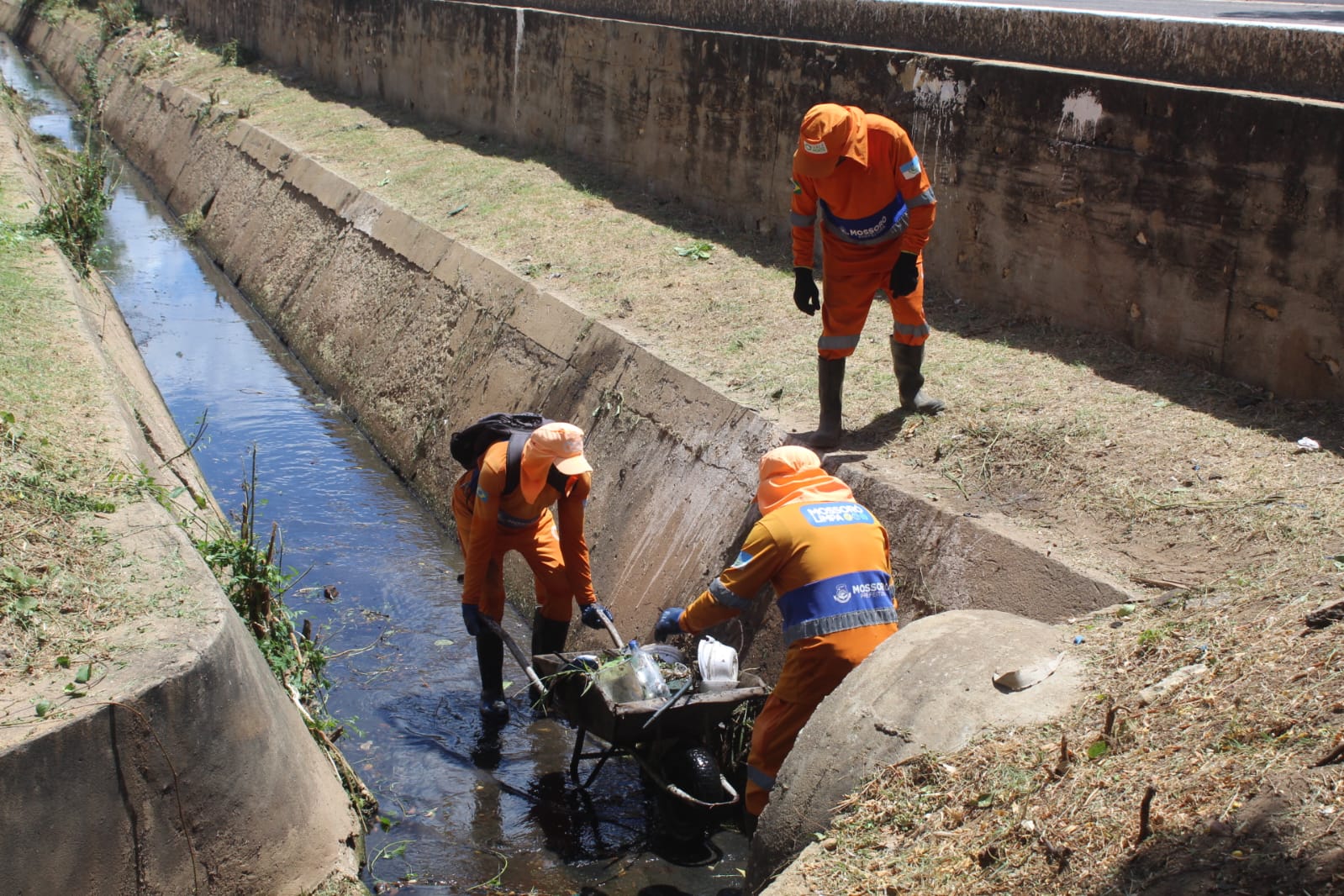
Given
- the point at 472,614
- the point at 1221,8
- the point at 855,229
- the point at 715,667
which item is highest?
the point at 1221,8

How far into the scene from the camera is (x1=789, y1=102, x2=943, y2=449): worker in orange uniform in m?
6.36

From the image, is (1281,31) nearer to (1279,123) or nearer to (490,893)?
(1279,123)

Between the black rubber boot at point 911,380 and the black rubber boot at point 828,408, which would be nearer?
the black rubber boot at point 828,408

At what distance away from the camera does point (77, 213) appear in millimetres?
12422

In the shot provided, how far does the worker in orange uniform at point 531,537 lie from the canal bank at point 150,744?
4.60 ft

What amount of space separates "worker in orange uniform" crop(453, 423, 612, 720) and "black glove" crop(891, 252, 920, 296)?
5.97 feet

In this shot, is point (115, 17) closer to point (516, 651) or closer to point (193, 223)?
point (193, 223)

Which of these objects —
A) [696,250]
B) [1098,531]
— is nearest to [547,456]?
[1098,531]

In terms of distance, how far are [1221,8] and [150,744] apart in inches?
507

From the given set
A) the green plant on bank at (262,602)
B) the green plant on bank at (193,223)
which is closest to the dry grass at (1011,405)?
the green plant on bank at (262,602)

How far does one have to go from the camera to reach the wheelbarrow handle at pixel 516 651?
5.95 meters

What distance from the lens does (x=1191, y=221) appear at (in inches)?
287

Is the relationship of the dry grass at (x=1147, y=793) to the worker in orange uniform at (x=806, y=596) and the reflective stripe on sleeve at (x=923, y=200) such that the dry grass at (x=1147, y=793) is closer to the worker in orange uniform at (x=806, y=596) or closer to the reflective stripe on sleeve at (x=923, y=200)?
the worker in orange uniform at (x=806, y=596)

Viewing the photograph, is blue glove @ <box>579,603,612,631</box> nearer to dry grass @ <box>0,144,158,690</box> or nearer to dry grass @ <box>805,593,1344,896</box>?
dry grass @ <box>0,144,158,690</box>
